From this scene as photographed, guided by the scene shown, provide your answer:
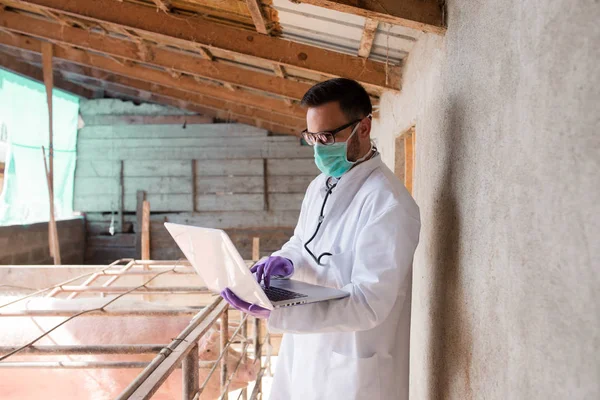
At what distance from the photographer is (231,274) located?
1223 mm

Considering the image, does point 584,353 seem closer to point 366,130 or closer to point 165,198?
point 366,130

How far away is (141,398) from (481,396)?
77cm

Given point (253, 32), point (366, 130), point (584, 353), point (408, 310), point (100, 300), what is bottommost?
point (100, 300)

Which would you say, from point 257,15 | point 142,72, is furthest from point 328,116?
point 142,72

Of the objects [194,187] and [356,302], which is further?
[194,187]

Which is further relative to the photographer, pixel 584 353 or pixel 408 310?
pixel 408 310

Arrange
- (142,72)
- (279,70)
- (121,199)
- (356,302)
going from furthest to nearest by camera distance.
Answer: (121,199)
(142,72)
(279,70)
(356,302)

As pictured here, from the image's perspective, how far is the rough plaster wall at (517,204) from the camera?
2.30 feet

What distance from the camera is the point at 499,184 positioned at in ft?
3.44

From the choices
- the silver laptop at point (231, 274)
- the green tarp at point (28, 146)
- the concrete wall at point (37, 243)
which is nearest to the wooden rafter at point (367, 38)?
the silver laptop at point (231, 274)

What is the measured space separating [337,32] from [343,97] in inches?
57.8

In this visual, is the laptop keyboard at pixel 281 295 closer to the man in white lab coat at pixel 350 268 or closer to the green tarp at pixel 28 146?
the man in white lab coat at pixel 350 268

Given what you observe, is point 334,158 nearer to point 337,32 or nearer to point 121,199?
point 337,32

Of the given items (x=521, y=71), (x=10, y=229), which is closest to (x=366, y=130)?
(x=521, y=71)
